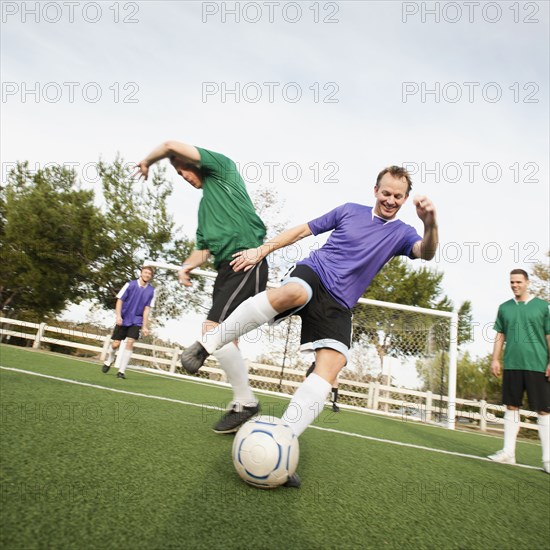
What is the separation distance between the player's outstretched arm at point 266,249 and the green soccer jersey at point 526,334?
3109mm

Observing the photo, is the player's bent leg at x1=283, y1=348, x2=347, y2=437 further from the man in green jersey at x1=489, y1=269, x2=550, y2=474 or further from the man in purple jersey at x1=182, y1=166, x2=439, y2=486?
the man in green jersey at x1=489, y1=269, x2=550, y2=474

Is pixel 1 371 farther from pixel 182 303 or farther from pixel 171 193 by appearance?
pixel 171 193

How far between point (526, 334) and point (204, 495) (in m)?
4.21

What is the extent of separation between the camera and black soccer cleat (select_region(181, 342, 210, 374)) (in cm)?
249

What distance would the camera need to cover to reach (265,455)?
81.2 inches

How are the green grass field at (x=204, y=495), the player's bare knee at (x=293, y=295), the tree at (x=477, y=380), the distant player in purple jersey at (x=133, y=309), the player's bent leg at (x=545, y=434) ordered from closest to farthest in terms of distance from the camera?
1. the green grass field at (x=204, y=495)
2. the player's bare knee at (x=293, y=295)
3. the player's bent leg at (x=545, y=434)
4. the distant player in purple jersey at (x=133, y=309)
5. the tree at (x=477, y=380)

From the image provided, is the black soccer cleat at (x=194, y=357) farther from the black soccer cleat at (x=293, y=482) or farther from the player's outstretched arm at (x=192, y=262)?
the player's outstretched arm at (x=192, y=262)

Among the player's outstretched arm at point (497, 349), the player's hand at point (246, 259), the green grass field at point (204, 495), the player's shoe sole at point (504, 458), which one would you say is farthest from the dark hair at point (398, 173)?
the player's shoe sole at point (504, 458)

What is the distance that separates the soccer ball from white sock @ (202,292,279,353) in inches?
21.0

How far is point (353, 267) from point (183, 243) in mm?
21421

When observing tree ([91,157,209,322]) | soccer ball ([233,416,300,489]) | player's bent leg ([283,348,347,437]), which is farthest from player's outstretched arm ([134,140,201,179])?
tree ([91,157,209,322])

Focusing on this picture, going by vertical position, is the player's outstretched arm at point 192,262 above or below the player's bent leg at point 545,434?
above

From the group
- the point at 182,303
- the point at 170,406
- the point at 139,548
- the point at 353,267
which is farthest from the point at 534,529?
the point at 182,303

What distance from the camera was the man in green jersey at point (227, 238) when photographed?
3129 millimetres
